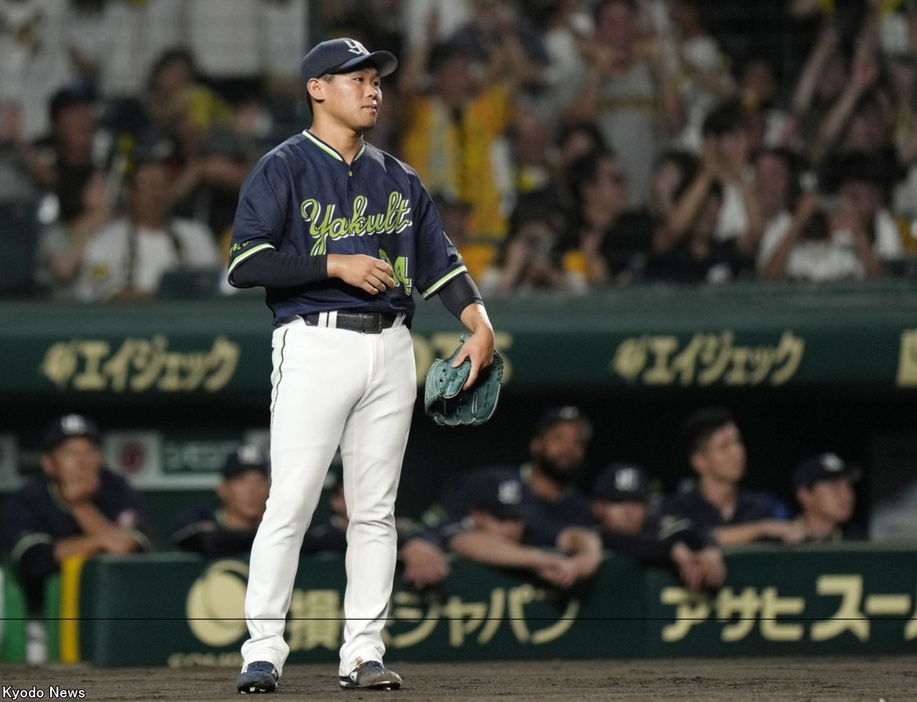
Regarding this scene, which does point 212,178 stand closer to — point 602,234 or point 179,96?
point 179,96

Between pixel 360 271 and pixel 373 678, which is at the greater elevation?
pixel 360 271

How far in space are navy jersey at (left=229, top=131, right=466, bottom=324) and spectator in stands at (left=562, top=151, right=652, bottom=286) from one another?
3.70m

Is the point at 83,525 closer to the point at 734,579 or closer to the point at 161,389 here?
the point at 161,389

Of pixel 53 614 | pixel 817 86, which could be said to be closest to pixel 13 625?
pixel 53 614

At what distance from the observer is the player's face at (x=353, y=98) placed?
14.4 feet

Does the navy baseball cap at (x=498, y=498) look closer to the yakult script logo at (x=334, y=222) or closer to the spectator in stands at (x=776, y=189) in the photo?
the spectator in stands at (x=776, y=189)

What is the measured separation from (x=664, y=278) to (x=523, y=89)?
4.06 feet

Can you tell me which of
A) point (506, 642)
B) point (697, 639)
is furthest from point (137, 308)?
point (697, 639)

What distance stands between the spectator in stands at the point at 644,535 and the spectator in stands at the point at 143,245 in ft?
7.29

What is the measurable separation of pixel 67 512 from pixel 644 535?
2387mm

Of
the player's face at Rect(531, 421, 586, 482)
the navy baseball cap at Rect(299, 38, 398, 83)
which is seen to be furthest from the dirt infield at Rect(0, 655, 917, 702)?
the navy baseball cap at Rect(299, 38, 398, 83)

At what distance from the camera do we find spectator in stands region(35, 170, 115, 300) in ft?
25.9

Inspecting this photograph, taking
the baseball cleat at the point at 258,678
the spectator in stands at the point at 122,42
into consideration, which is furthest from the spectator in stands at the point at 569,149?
the baseball cleat at the point at 258,678

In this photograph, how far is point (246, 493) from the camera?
269 inches
